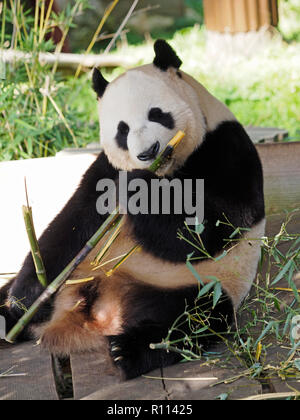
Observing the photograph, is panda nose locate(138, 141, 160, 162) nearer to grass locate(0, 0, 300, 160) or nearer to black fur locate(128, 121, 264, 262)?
black fur locate(128, 121, 264, 262)

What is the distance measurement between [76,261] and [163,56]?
949 mm

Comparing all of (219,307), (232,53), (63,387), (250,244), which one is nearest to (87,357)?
(63,387)

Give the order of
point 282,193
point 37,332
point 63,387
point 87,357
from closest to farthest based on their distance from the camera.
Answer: point 63,387 < point 87,357 < point 37,332 < point 282,193

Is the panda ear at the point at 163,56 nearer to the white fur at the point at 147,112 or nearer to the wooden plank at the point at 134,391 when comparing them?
the white fur at the point at 147,112

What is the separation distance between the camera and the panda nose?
254 cm

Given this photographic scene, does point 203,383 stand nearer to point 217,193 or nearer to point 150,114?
A: point 217,193

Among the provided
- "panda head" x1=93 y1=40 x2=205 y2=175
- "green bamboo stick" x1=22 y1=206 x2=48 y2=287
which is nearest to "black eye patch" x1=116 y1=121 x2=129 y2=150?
"panda head" x1=93 y1=40 x2=205 y2=175

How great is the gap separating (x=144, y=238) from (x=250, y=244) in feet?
1.52

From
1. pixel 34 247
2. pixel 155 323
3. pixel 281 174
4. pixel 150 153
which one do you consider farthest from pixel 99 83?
pixel 281 174

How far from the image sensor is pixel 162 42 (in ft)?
9.07

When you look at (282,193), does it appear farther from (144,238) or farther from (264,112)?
(264,112)

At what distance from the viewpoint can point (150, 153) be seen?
2.55m

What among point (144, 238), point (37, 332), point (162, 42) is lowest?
point (37, 332)

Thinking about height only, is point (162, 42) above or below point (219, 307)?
above
